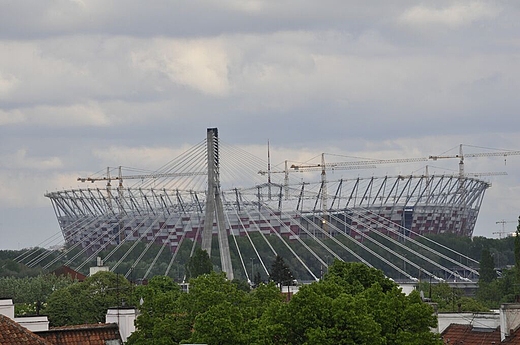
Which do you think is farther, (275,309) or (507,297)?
(507,297)

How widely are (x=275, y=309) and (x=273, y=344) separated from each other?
186cm

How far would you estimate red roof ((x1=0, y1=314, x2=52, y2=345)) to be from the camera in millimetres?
37156

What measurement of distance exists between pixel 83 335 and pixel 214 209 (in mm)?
89876

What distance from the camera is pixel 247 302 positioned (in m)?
57.1

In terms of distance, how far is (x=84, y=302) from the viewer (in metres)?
96.5

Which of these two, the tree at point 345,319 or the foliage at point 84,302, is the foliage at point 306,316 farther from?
the foliage at point 84,302

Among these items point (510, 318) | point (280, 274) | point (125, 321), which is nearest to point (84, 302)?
point (280, 274)

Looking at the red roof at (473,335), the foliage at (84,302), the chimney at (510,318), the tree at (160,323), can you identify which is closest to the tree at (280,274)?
the foliage at (84,302)

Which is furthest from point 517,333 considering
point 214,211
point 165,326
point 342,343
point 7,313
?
point 214,211

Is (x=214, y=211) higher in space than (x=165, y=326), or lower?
higher

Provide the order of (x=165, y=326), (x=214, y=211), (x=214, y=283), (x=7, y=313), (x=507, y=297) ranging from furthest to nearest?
(x=214, y=211), (x=507, y=297), (x=214, y=283), (x=165, y=326), (x=7, y=313)

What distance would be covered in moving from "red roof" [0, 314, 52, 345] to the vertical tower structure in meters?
93.2

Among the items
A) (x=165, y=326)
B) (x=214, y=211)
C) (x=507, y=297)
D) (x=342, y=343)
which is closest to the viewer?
(x=342, y=343)

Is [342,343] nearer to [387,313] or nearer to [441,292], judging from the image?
[387,313]
